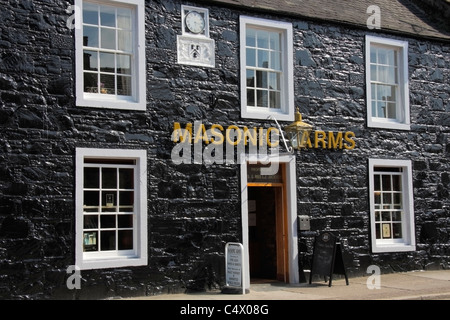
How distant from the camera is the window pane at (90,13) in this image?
11497mm

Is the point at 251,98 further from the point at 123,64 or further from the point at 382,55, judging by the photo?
the point at 382,55

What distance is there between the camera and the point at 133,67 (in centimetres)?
1188

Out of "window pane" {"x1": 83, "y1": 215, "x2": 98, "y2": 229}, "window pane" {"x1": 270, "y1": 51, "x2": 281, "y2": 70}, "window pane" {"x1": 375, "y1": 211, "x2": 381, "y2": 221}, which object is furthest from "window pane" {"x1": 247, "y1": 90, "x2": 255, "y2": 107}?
"window pane" {"x1": 83, "y1": 215, "x2": 98, "y2": 229}

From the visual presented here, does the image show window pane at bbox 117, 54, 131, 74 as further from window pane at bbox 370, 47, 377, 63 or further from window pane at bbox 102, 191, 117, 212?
window pane at bbox 370, 47, 377, 63

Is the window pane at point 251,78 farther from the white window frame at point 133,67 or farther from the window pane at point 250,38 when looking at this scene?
the white window frame at point 133,67

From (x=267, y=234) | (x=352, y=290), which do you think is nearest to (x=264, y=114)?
(x=267, y=234)

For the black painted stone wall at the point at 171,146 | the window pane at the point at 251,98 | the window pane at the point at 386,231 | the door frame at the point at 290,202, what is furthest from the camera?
the window pane at the point at 386,231

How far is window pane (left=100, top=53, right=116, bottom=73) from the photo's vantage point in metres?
11.6

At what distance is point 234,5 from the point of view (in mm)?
12812

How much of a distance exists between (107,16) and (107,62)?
2.83 ft

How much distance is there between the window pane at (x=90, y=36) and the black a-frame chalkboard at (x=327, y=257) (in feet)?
19.6

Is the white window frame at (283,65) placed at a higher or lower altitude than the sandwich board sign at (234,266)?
higher

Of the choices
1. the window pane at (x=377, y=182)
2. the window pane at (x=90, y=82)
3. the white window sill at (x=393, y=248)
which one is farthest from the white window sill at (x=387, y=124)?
the window pane at (x=90, y=82)

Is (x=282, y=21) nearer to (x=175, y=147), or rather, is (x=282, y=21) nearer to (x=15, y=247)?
(x=175, y=147)
